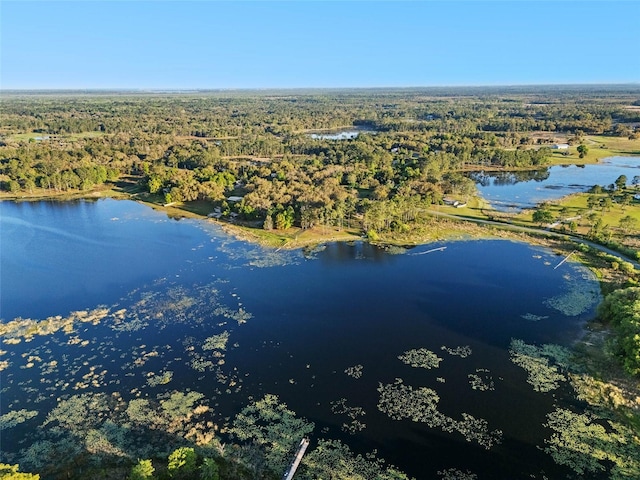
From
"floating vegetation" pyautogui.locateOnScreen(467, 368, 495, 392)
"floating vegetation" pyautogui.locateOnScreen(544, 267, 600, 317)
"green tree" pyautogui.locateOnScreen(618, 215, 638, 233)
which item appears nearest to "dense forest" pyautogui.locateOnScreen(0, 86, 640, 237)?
"floating vegetation" pyautogui.locateOnScreen(544, 267, 600, 317)

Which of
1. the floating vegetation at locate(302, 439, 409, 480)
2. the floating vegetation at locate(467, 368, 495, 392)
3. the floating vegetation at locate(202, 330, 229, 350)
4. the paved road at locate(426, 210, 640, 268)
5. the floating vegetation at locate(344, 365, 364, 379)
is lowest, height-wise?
the floating vegetation at locate(302, 439, 409, 480)

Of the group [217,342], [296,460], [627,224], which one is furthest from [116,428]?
[627,224]

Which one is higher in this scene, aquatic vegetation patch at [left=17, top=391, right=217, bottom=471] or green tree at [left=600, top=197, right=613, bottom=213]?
green tree at [left=600, top=197, right=613, bottom=213]

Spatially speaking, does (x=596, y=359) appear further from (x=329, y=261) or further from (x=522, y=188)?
(x=522, y=188)

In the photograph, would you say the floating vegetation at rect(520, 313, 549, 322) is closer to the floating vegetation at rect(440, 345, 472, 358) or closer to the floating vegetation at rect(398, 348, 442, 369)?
the floating vegetation at rect(440, 345, 472, 358)

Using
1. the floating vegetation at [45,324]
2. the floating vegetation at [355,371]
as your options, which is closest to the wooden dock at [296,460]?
the floating vegetation at [355,371]

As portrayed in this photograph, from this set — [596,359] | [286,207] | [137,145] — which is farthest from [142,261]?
[137,145]
